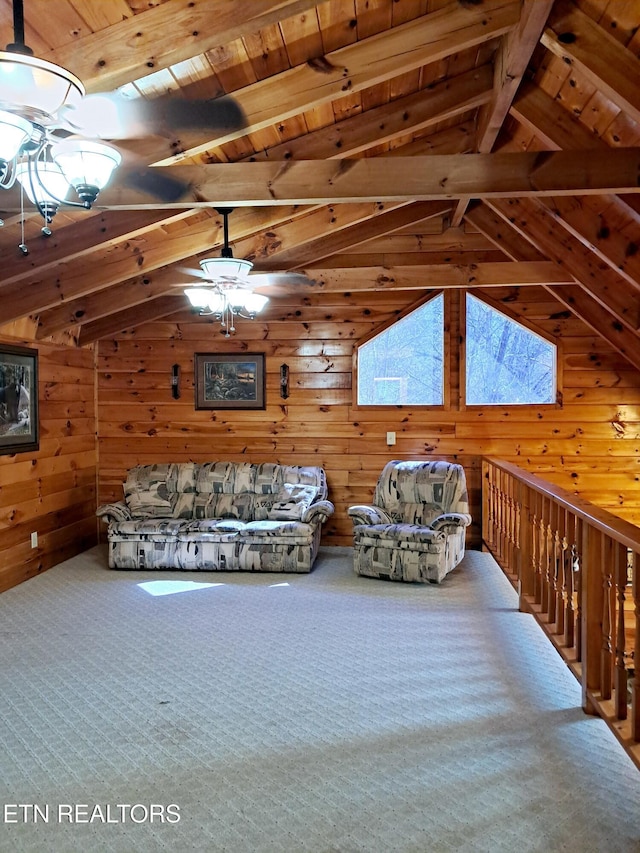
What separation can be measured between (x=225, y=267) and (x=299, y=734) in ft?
8.56

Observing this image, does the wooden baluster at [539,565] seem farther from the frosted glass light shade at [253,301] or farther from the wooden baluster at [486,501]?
the frosted glass light shade at [253,301]

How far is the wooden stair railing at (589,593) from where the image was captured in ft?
8.19

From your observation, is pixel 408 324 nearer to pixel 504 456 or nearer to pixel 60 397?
pixel 504 456

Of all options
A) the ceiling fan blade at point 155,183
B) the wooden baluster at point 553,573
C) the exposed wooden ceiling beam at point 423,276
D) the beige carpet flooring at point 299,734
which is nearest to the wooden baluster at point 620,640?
the beige carpet flooring at point 299,734

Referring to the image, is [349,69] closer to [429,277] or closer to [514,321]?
[429,277]

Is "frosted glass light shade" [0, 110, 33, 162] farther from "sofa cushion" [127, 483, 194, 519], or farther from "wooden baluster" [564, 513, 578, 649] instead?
"sofa cushion" [127, 483, 194, 519]

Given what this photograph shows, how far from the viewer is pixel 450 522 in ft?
16.9

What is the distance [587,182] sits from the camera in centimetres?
310

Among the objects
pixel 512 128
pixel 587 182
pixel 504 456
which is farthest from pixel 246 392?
pixel 587 182

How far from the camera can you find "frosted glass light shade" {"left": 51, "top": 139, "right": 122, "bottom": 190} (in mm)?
2141

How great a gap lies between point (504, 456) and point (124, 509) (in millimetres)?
3588

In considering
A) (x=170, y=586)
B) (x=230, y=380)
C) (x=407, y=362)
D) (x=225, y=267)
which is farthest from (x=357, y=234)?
(x=170, y=586)

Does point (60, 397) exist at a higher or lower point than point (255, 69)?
lower

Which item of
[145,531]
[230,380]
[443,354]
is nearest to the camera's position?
[145,531]
